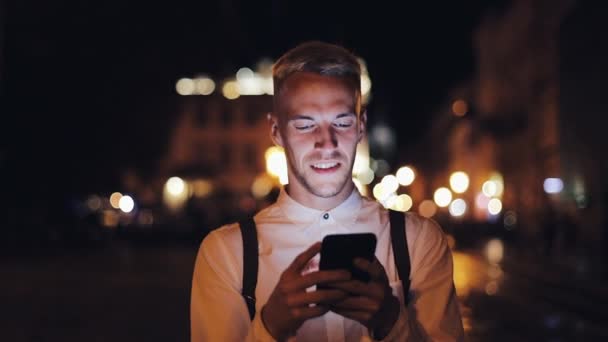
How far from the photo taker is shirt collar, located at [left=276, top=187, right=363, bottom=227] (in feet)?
9.35

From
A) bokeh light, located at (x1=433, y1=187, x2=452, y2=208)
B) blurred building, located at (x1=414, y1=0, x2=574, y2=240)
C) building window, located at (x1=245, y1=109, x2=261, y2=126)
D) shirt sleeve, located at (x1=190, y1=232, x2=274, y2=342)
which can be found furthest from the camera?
building window, located at (x1=245, y1=109, x2=261, y2=126)

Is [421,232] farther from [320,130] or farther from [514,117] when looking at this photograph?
[514,117]

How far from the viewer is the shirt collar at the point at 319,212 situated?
2850mm

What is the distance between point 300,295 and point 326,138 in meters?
0.65

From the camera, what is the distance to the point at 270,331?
257 centimetres

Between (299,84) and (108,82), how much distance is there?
33.0 meters

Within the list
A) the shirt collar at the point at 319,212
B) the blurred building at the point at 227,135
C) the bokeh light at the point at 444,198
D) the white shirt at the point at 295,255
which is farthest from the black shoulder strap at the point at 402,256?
the blurred building at the point at 227,135

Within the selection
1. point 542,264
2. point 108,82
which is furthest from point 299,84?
point 108,82

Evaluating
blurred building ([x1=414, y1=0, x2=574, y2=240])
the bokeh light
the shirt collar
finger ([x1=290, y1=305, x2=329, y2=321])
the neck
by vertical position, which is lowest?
finger ([x1=290, y1=305, x2=329, y2=321])

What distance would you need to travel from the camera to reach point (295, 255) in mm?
2797

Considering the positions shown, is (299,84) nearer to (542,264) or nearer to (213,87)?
(542,264)

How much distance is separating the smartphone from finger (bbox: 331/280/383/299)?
2 centimetres

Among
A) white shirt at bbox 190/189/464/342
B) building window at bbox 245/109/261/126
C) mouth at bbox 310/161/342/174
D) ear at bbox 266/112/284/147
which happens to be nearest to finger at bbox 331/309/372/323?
white shirt at bbox 190/189/464/342

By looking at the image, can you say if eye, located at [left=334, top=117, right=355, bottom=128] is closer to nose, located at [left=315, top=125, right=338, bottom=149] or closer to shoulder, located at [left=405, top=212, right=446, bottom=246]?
nose, located at [left=315, top=125, right=338, bottom=149]
